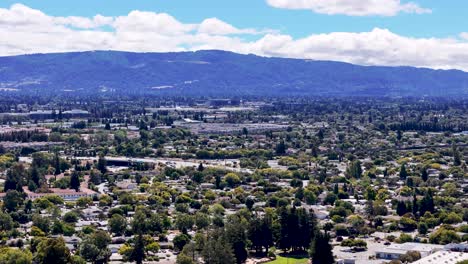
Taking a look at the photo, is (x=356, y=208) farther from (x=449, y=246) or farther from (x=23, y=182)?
(x=23, y=182)

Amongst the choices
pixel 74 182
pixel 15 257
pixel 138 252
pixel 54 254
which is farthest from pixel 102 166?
pixel 54 254

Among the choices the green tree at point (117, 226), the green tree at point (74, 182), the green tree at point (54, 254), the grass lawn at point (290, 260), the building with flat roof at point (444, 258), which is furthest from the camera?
the green tree at point (74, 182)

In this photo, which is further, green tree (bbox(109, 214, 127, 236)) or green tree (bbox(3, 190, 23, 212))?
green tree (bbox(3, 190, 23, 212))

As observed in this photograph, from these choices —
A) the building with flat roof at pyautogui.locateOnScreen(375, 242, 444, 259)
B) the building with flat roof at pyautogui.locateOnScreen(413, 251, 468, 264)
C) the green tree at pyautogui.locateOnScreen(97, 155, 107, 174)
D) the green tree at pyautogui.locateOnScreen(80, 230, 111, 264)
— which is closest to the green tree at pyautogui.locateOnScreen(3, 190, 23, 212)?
the green tree at pyautogui.locateOnScreen(80, 230, 111, 264)

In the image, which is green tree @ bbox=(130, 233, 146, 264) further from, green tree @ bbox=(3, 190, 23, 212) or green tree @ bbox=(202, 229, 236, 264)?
green tree @ bbox=(3, 190, 23, 212)

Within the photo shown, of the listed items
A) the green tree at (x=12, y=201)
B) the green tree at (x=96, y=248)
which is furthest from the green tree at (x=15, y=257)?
the green tree at (x=12, y=201)

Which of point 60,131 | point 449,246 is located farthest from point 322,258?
point 60,131

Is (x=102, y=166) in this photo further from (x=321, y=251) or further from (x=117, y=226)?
(x=321, y=251)

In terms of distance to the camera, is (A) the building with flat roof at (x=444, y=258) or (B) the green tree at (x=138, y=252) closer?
(A) the building with flat roof at (x=444, y=258)

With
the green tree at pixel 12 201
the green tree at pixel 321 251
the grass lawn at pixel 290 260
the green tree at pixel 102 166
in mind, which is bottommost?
the green tree at pixel 102 166

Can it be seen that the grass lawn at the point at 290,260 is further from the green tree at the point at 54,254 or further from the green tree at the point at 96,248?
the green tree at the point at 54,254

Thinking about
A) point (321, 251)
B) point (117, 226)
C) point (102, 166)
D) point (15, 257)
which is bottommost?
point (102, 166)
